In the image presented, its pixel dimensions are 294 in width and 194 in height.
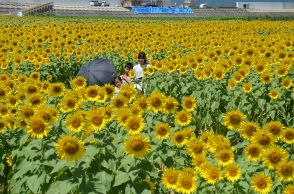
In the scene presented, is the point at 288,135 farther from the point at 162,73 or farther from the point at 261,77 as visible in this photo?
the point at 162,73

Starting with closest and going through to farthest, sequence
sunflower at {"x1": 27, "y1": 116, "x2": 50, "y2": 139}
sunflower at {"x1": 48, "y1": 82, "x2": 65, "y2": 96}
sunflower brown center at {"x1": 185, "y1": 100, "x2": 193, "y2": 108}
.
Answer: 1. sunflower at {"x1": 27, "y1": 116, "x2": 50, "y2": 139}
2. sunflower at {"x1": 48, "y1": 82, "x2": 65, "y2": 96}
3. sunflower brown center at {"x1": 185, "y1": 100, "x2": 193, "y2": 108}

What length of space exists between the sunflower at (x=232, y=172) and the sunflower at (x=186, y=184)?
32cm

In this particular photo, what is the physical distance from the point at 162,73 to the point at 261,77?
8.10ft

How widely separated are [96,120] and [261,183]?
1659mm

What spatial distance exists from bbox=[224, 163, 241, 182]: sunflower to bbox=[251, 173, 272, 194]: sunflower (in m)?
0.15

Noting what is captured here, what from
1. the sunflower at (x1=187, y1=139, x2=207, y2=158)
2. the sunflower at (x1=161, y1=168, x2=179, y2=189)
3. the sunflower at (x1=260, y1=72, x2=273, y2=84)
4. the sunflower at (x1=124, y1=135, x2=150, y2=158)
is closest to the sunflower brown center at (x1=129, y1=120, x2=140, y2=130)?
the sunflower at (x1=124, y1=135, x2=150, y2=158)

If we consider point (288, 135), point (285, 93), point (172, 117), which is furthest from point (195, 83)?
point (288, 135)

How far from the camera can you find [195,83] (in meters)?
9.34

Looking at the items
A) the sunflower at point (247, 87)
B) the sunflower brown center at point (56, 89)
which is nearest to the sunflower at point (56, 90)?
the sunflower brown center at point (56, 89)

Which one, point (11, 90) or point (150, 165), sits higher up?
point (11, 90)

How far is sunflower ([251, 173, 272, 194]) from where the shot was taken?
4121mm

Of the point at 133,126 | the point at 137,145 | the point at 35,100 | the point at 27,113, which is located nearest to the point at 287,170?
the point at 137,145

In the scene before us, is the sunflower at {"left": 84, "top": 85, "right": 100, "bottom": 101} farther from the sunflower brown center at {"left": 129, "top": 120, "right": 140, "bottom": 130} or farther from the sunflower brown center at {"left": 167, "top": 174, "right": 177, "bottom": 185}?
the sunflower brown center at {"left": 167, "top": 174, "right": 177, "bottom": 185}

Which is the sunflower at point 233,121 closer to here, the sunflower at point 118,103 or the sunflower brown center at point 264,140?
the sunflower brown center at point 264,140
